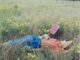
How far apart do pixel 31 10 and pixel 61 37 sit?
59cm

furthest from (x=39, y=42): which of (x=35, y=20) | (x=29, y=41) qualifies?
(x=35, y=20)

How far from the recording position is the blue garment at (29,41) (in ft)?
12.8

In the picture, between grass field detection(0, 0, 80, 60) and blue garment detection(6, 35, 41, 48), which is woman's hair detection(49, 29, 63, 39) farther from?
blue garment detection(6, 35, 41, 48)

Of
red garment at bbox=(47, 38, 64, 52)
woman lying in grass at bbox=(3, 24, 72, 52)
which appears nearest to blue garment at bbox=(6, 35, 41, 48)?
woman lying in grass at bbox=(3, 24, 72, 52)

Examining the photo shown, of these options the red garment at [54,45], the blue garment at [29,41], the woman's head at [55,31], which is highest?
the woman's head at [55,31]

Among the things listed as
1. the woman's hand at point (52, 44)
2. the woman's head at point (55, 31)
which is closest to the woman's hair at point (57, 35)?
the woman's head at point (55, 31)

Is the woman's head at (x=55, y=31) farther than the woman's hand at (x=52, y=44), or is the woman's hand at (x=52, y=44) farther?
the woman's head at (x=55, y=31)

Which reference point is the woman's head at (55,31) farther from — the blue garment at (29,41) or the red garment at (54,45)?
the blue garment at (29,41)

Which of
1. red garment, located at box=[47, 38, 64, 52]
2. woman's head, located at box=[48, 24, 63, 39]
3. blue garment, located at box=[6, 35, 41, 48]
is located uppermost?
woman's head, located at box=[48, 24, 63, 39]

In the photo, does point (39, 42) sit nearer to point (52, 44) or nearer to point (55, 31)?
point (52, 44)

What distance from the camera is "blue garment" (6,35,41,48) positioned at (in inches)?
154

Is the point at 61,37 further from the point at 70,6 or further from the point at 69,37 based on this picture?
the point at 70,6

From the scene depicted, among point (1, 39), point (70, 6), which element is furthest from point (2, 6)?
point (70, 6)

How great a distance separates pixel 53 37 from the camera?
4.16 metres
